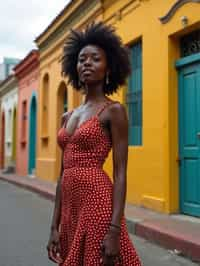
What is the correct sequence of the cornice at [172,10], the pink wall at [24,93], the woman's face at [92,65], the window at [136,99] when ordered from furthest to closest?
the pink wall at [24,93] → the window at [136,99] → the cornice at [172,10] → the woman's face at [92,65]

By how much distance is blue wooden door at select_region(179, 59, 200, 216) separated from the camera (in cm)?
796

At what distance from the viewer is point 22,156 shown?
21703 mm

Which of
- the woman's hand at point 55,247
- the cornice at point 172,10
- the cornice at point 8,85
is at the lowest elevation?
the woman's hand at point 55,247

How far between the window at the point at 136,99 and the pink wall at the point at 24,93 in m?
9.39

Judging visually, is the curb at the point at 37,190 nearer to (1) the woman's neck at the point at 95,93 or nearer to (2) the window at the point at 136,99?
(2) the window at the point at 136,99

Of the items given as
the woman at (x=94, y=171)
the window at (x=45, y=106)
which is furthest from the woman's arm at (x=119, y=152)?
the window at (x=45, y=106)

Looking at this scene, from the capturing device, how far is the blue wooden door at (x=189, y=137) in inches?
314

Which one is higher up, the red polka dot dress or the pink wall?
the pink wall

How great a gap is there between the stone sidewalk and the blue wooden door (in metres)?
0.34

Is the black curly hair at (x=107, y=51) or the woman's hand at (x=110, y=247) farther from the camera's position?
the black curly hair at (x=107, y=51)

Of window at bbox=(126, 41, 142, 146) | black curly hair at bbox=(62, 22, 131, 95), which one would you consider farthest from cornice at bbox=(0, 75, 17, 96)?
black curly hair at bbox=(62, 22, 131, 95)

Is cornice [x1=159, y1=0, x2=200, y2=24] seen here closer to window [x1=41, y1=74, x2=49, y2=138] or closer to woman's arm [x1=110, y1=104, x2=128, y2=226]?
woman's arm [x1=110, y1=104, x2=128, y2=226]

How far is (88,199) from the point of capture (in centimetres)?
238

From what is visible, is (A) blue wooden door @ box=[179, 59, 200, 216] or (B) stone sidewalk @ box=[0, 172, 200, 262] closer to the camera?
(B) stone sidewalk @ box=[0, 172, 200, 262]
